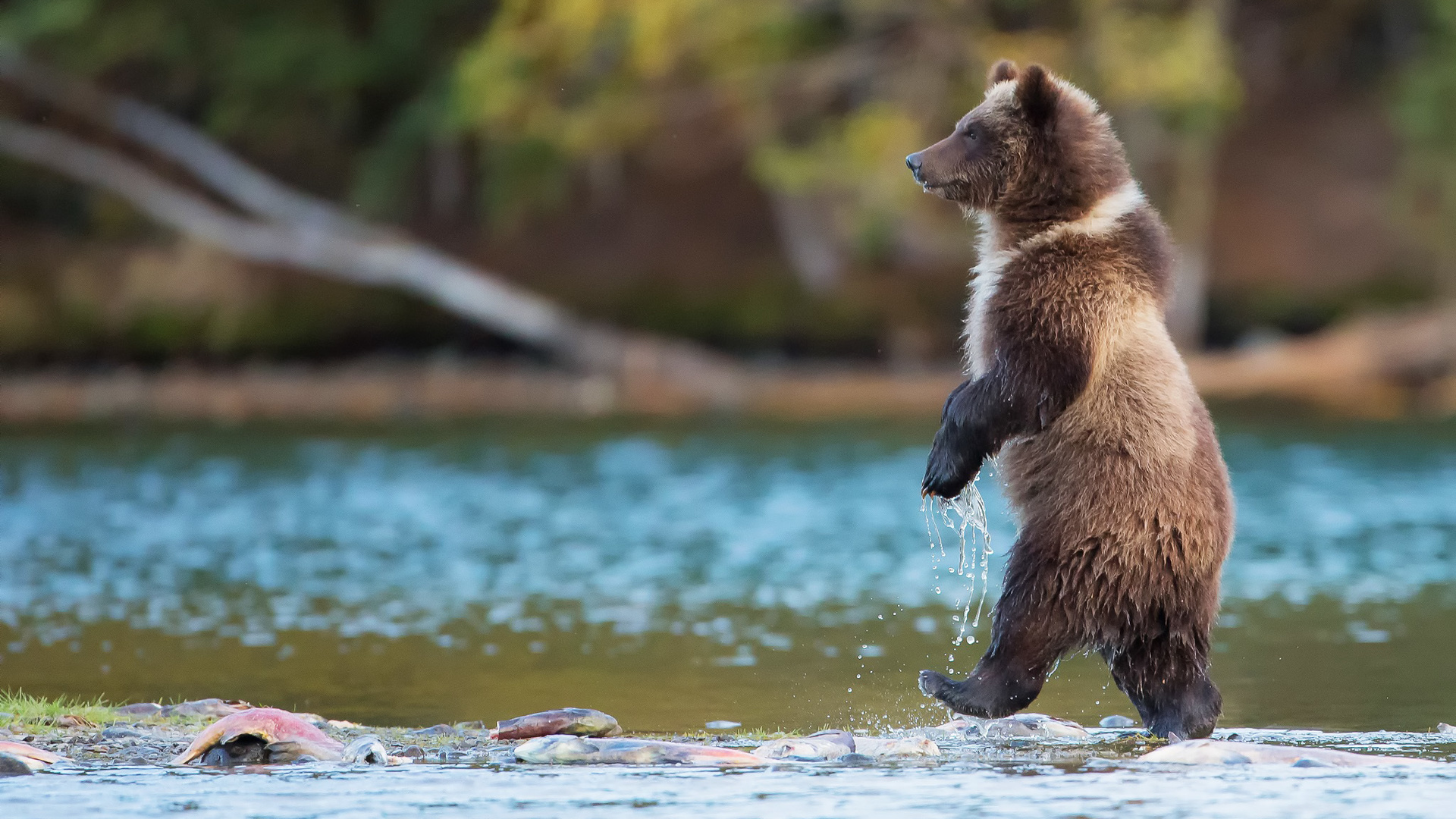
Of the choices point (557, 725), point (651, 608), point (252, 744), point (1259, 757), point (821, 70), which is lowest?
point (252, 744)

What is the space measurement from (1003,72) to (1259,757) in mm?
2985

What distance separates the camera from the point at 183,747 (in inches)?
290

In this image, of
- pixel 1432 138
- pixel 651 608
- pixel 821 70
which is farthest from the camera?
pixel 821 70

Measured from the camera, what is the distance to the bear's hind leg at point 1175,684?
7332mm

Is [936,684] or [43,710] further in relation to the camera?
[43,710]

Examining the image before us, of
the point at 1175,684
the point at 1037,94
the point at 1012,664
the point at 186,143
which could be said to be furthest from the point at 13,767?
the point at 186,143

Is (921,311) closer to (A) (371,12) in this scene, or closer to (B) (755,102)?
(B) (755,102)

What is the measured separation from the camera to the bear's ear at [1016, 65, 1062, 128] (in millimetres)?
7480

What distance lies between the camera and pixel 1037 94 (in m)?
7.50

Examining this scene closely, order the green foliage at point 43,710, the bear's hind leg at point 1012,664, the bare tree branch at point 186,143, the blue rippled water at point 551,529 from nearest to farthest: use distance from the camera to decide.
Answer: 1. the bear's hind leg at point 1012,664
2. the green foliage at point 43,710
3. the blue rippled water at point 551,529
4. the bare tree branch at point 186,143

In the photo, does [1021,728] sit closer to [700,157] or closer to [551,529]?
Result: [551,529]

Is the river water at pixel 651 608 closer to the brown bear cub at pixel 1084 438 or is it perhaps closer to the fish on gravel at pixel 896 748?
the fish on gravel at pixel 896 748

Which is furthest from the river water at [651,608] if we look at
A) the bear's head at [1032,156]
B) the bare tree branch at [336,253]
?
the bare tree branch at [336,253]

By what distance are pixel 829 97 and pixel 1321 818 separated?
90.4 feet
